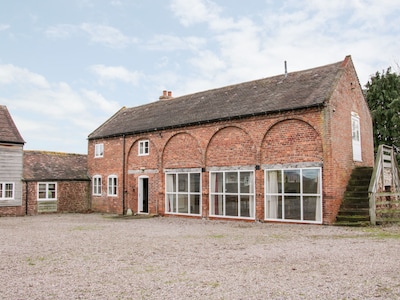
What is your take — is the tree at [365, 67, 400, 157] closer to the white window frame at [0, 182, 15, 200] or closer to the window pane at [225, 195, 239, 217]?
the window pane at [225, 195, 239, 217]

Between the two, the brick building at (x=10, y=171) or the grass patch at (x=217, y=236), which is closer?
the grass patch at (x=217, y=236)

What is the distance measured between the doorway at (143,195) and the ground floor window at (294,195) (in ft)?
29.4

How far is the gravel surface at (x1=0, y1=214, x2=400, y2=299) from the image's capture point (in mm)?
6906

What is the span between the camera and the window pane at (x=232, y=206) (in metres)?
19.3

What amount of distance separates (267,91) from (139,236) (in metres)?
10.5

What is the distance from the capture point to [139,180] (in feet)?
80.2

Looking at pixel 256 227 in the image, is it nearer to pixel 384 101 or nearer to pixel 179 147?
pixel 179 147

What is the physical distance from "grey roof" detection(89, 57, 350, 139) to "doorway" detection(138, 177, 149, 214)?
314 centimetres

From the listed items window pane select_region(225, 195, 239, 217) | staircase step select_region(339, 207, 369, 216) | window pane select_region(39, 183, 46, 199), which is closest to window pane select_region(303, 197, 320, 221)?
staircase step select_region(339, 207, 369, 216)

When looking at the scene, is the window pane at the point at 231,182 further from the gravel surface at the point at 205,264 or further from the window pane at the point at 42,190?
the window pane at the point at 42,190

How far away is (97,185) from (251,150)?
13.3 metres

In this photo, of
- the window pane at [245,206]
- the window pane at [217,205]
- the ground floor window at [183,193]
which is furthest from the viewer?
the ground floor window at [183,193]

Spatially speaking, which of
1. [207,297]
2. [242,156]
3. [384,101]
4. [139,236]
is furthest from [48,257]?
[384,101]

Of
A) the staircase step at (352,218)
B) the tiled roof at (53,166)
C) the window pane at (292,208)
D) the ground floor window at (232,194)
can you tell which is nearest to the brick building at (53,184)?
the tiled roof at (53,166)
